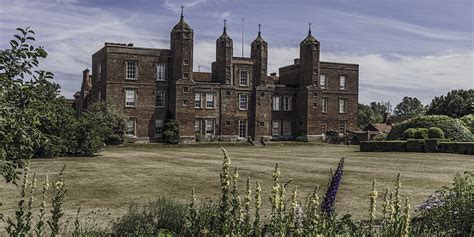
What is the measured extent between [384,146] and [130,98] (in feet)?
89.8

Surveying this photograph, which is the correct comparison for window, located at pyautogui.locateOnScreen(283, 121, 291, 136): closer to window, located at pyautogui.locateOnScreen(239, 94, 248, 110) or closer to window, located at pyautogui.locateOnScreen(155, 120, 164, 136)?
window, located at pyautogui.locateOnScreen(239, 94, 248, 110)

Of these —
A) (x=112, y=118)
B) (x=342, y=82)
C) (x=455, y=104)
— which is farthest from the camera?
(x=455, y=104)

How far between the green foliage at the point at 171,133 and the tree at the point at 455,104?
40026 mm

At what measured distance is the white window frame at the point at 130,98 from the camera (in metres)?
52.3

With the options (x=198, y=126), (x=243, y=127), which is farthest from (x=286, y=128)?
(x=198, y=126)

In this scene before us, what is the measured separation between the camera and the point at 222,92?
186ft

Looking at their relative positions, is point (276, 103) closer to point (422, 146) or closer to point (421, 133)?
point (421, 133)

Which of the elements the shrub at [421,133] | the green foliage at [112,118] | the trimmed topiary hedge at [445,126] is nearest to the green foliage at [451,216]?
the shrub at [421,133]

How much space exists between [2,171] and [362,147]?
37648 millimetres

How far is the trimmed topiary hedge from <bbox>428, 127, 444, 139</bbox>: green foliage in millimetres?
1461

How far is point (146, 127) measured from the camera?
52.8m

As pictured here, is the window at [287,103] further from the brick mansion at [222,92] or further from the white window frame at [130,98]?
the white window frame at [130,98]

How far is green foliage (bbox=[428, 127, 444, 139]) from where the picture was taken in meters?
38.9

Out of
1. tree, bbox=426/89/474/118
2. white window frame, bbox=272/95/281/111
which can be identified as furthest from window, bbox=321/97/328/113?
tree, bbox=426/89/474/118
